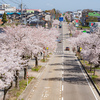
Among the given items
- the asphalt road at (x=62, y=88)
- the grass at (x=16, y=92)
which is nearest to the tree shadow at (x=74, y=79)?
the asphalt road at (x=62, y=88)

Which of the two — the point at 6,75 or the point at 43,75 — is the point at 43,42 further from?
the point at 6,75

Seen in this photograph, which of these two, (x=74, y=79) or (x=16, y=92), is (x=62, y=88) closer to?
(x=74, y=79)

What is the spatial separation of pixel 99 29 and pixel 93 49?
295cm

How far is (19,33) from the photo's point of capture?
2280cm

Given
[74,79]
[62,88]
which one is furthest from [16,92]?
[74,79]

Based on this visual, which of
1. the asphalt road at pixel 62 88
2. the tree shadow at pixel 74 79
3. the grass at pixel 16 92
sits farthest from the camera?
the tree shadow at pixel 74 79

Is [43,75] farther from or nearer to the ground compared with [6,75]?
nearer to the ground

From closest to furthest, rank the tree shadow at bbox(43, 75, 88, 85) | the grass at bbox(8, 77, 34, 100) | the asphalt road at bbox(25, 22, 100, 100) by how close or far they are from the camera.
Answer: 1. the grass at bbox(8, 77, 34, 100)
2. the asphalt road at bbox(25, 22, 100, 100)
3. the tree shadow at bbox(43, 75, 88, 85)

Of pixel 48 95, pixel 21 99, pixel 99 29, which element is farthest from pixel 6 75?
pixel 99 29

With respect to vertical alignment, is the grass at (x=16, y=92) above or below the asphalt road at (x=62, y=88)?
above

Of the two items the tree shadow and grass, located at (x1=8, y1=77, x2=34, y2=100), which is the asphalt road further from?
grass, located at (x1=8, y1=77, x2=34, y2=100)

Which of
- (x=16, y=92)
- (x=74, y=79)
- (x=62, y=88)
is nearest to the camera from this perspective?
(x=16, y=92)

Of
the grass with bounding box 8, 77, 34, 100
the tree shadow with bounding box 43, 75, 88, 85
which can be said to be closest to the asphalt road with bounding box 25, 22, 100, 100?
the tree shadow with bounding box 43, 75, 88, 85

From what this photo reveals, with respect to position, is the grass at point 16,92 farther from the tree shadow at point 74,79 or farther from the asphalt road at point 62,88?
the tree shadow at point 74,79
